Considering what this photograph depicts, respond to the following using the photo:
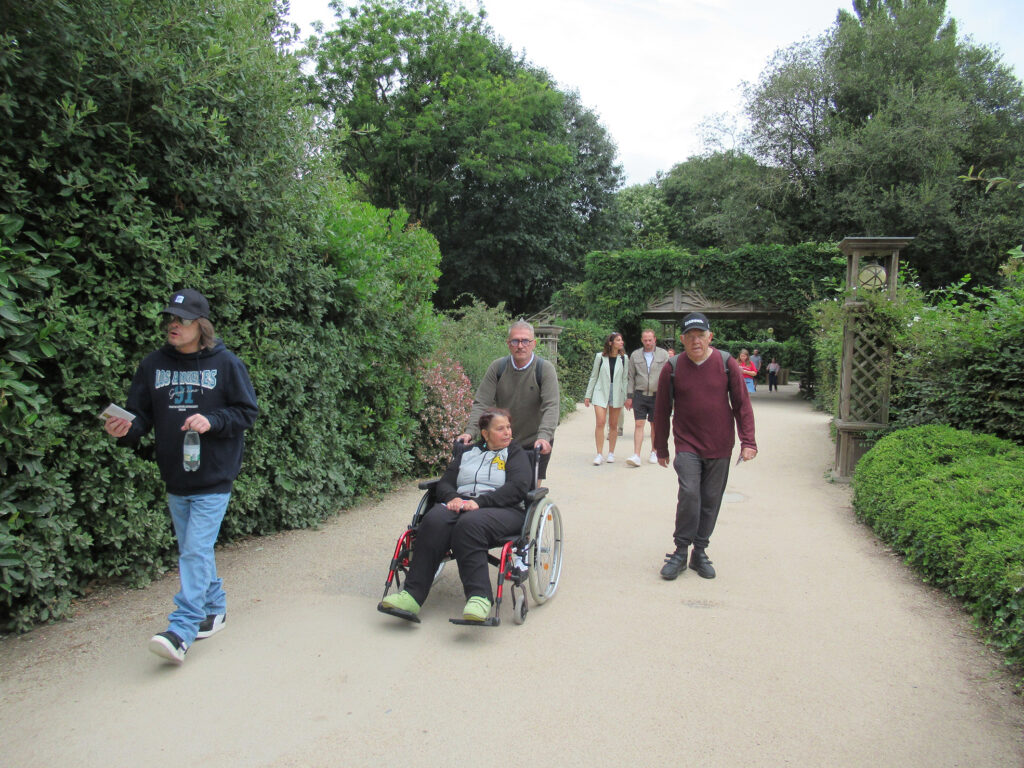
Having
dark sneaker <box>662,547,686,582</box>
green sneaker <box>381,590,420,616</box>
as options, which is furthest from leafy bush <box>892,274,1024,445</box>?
green sneaker <box>381,590,420,616</box>

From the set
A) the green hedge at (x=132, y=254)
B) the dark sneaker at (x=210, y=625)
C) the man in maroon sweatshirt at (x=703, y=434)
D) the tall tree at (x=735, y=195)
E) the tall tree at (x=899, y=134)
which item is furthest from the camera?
the tall tree at (x=735, y=195)

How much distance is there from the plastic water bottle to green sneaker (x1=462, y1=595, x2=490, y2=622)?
159 cm

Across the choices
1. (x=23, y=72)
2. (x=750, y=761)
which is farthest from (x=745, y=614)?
(x=23, y=72)

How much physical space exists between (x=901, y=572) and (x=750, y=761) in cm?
303

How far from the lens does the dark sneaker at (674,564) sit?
483cm

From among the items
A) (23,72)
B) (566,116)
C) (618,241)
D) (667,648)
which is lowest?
(667,648)

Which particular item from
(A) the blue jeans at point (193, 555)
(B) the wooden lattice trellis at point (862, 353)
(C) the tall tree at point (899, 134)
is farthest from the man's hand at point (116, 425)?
(C) the tall tree at point (899, 134)

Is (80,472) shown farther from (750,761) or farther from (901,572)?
(901,572)

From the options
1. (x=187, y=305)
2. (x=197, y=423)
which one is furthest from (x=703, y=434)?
(x=187, y=305)

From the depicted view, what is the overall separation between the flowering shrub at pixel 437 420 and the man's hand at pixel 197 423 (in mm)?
4604

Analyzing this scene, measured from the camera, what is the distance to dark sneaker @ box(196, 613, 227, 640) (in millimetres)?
3726

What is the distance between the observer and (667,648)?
3688 millimetres

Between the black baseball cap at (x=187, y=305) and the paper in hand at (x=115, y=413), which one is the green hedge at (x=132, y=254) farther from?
the black baseball cap at (x=187, y=305)

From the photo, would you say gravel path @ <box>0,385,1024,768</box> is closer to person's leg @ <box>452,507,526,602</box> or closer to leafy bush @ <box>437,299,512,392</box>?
person's leg @ <box>452,507,526,602</box>
